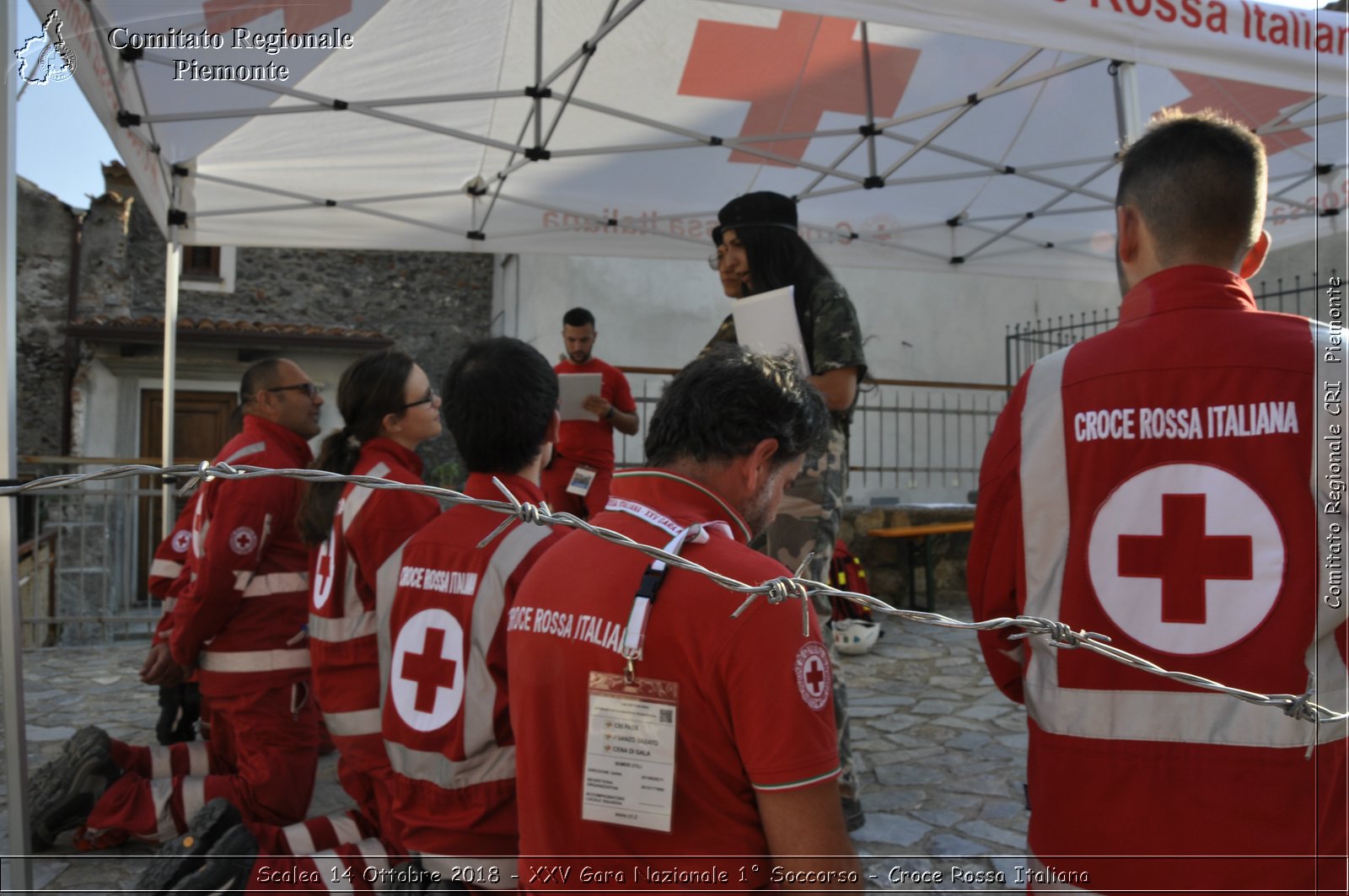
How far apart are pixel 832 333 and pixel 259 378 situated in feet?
7.11

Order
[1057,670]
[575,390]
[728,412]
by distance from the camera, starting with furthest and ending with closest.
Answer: [575,390], [728,412], [1057,670]

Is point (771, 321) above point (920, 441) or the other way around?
above

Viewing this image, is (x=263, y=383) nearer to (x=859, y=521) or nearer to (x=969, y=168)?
(x=969, y=168)

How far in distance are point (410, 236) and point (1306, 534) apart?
6.24 m

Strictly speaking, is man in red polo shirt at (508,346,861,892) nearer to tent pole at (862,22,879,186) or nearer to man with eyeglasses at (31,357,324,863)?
man with eyeglasses at (31,357,324,863)

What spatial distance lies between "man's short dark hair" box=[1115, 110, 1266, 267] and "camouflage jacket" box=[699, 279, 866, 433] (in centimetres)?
154

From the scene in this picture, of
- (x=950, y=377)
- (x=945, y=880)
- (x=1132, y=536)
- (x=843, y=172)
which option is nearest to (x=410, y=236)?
(x=843, y=172)

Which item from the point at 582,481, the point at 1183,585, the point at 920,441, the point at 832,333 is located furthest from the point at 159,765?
the point at 920,441

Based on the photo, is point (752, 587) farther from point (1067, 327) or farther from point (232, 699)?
point (1067, 327)

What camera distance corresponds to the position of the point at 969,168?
21.2ft

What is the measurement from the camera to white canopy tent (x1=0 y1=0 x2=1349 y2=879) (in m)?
4.25

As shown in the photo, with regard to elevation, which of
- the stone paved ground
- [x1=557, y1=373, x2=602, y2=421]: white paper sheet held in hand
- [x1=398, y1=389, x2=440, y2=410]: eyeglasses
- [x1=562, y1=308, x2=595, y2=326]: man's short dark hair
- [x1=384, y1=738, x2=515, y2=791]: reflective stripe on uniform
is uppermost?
[x1=562, y1=308, x2=595, y2=326]: man's short dark hair

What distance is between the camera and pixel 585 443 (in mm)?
6430
